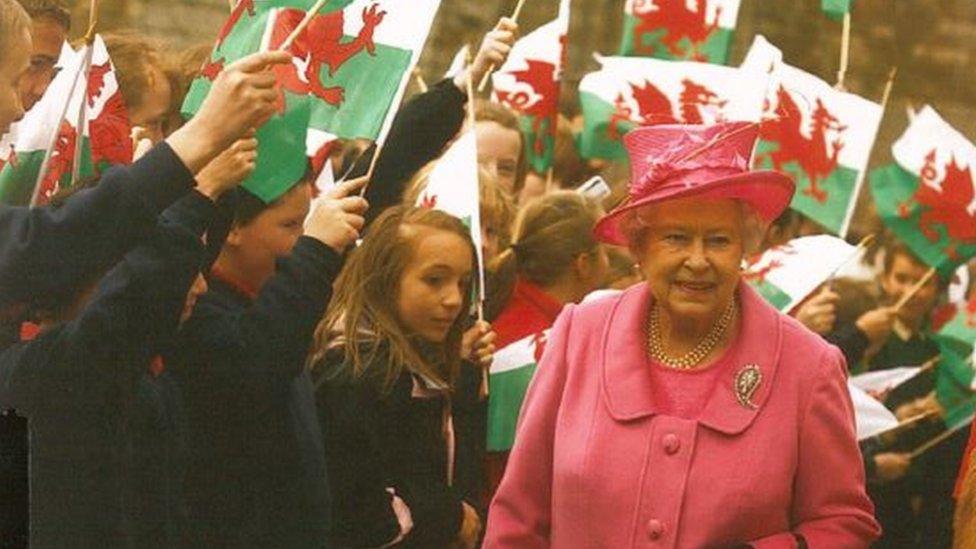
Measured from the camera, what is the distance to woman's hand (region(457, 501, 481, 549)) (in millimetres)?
5258

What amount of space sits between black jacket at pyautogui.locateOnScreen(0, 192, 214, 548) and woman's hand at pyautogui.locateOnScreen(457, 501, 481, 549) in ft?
2.49

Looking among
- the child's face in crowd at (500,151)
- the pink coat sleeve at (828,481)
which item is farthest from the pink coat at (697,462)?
the child's face in crowd at (500,151)

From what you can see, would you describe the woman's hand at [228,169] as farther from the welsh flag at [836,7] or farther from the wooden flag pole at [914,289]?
the wooden flag pole at [914,289]

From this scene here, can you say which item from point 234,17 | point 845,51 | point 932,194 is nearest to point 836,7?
point 845,51

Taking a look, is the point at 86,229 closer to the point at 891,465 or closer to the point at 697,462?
the point at 697,462

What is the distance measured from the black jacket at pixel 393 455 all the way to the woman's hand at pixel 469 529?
13mm

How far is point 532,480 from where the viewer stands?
4.75 metres

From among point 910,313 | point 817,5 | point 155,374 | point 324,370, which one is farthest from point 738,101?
point 155,374

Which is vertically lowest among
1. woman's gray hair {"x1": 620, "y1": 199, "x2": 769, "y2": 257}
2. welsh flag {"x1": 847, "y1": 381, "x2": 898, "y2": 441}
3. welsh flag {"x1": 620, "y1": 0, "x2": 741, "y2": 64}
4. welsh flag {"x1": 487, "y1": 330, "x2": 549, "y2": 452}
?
welsh flag {"x1": 847, "y1": 381, "x2": 898, "y2": 441}

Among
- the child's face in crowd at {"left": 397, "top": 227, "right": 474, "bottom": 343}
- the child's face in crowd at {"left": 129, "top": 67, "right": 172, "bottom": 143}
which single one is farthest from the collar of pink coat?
the child's face in crowd at {"left": 129, "top": 67, "right": 172, "bottom": 143}

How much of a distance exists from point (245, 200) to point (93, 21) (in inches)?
18.6

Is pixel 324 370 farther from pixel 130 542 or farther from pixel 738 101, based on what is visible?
pixel 738 101

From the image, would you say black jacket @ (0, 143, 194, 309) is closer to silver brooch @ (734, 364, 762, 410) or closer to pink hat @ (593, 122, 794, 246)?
pink hat @ (593, 122, 794, 246)

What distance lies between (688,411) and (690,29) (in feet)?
4.26
